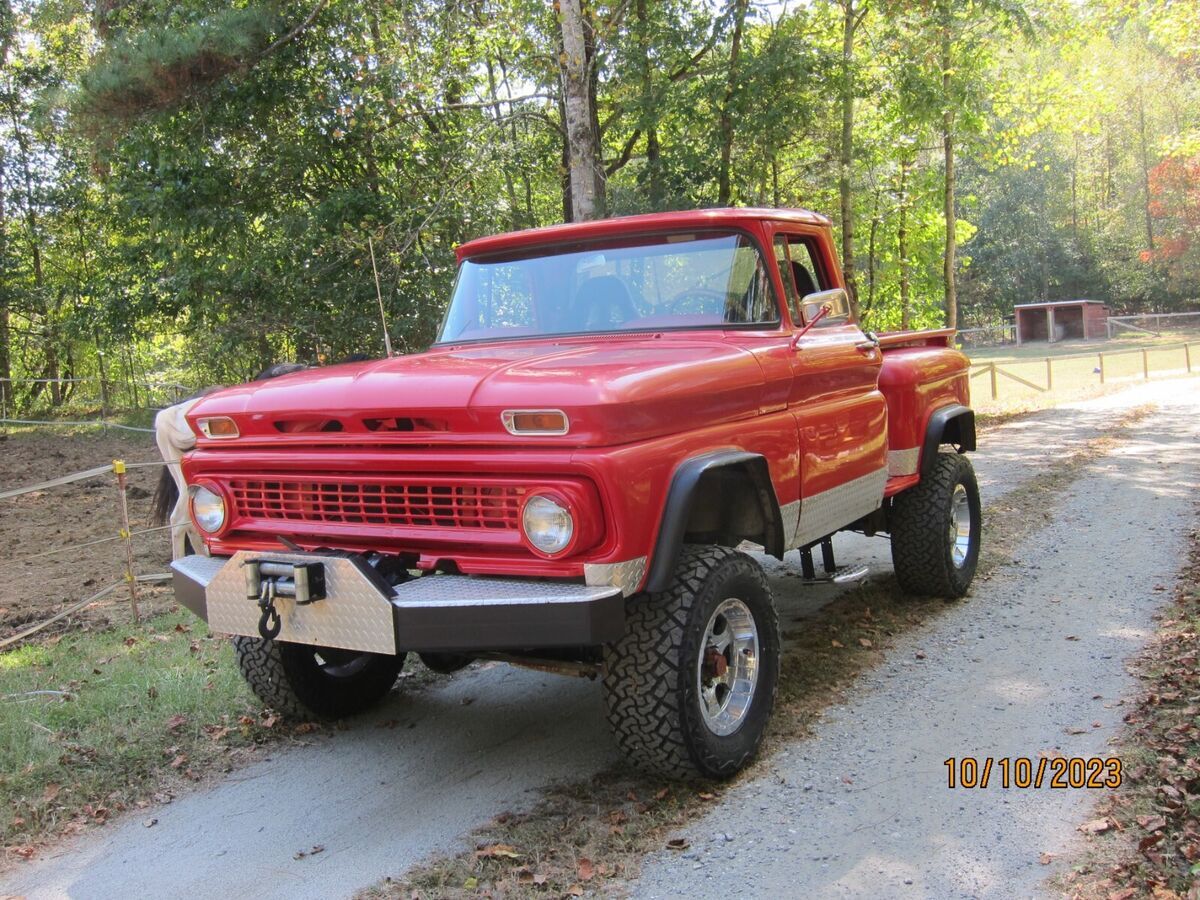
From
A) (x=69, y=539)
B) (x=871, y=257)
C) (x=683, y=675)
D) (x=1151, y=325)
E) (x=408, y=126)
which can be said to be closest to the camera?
(x=683, y=675)

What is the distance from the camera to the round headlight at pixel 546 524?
134 inches

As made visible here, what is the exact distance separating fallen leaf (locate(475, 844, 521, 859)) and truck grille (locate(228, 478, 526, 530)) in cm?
108

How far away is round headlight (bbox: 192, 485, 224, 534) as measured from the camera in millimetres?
4281

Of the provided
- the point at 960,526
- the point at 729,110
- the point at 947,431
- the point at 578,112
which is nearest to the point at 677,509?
the point at 947,431

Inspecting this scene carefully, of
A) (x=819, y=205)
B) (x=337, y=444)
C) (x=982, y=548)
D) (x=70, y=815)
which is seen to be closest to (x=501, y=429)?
(x=337, y=444)

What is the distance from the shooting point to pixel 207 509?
14.2ft

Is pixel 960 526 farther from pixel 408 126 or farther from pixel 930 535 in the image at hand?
pixel 408 126

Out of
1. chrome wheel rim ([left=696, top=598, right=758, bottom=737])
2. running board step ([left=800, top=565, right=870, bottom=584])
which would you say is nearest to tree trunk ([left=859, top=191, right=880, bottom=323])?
running board step ([left=800, top=565, right=870, bottom=584])

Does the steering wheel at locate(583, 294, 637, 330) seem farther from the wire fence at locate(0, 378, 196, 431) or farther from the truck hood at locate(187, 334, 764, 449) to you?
the wire fence at locate(0, 378, 196, 431)

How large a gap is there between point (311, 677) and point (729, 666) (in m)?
1.98

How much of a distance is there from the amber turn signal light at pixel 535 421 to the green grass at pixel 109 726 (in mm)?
2183

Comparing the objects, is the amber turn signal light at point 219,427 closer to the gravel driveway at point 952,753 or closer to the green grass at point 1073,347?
the gravel driveway at point 952,753

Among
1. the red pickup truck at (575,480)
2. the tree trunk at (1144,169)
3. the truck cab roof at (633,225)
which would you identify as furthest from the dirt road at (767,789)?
the tree trunk at (1144,169)

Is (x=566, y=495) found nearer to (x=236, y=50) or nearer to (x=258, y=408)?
(x=258, y=408)
